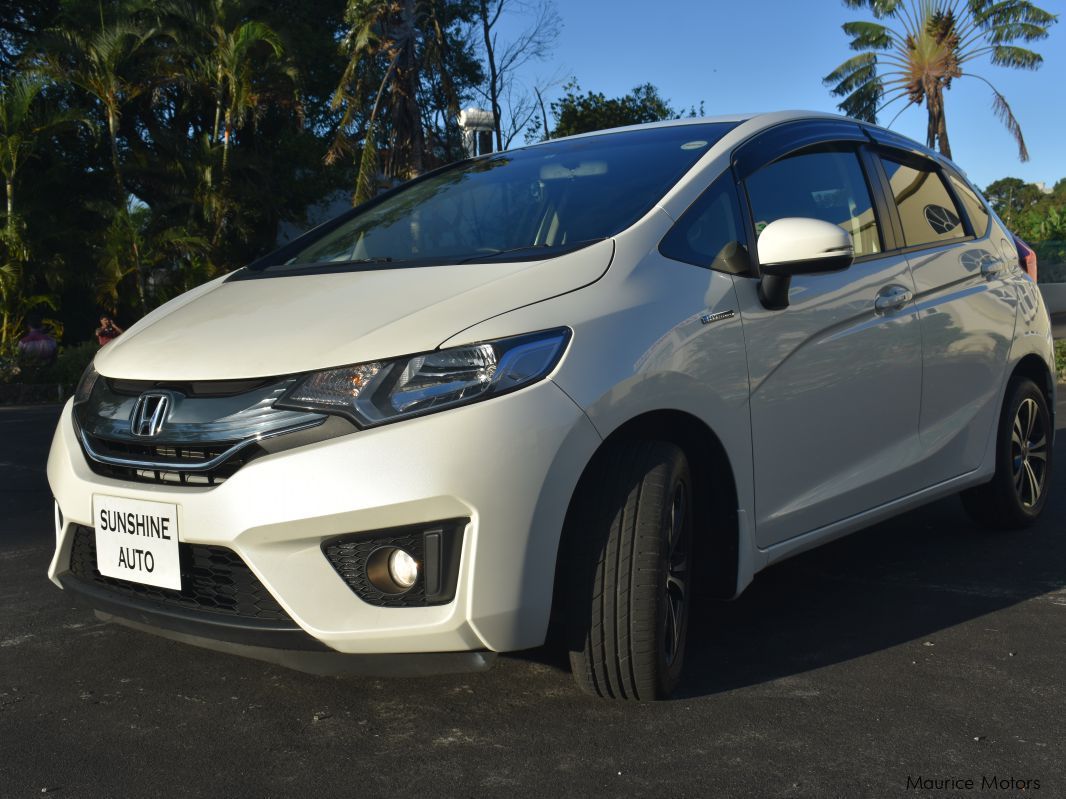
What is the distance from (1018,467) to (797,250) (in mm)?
2230

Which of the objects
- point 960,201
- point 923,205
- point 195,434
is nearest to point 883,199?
point 923,205

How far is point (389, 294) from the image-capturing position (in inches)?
119

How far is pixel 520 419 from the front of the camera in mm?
2625

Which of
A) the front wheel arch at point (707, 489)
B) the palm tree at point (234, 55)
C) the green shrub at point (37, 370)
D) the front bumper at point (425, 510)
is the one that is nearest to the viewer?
the front bumper at point (425, 510)

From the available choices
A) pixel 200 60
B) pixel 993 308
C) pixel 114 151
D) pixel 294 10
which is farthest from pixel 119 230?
pixel 993 308

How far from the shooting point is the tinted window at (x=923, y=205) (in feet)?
14.0

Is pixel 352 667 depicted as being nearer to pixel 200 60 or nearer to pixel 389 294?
pixel 389 294

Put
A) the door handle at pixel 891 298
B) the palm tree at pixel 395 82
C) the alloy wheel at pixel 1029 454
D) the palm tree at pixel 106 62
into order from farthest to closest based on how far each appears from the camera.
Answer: the palm tree at pixel 106 62, the palm tree at pixel 395 82, the alloy wheel at pixel 1029 454, the door handle at pixel 891 298

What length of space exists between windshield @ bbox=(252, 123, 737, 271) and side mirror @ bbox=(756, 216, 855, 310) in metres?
0.34

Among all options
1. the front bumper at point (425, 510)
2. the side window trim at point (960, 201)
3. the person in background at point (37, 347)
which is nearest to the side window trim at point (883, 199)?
the side window trim at point (960, 201)

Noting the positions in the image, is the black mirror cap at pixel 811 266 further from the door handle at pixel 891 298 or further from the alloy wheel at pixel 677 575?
the alloy wheel at pixel 677 575

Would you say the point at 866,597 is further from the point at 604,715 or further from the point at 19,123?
the point at 19,123

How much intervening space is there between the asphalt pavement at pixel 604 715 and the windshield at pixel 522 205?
120cm

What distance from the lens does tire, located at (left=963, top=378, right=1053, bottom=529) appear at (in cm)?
477
